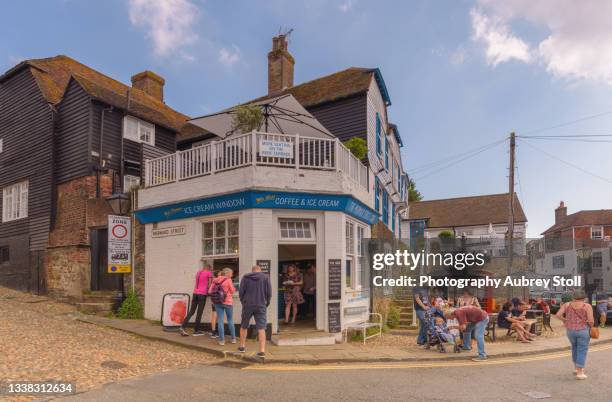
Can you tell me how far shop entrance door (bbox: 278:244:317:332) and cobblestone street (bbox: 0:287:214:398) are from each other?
3.27 m

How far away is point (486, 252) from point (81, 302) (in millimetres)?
15321

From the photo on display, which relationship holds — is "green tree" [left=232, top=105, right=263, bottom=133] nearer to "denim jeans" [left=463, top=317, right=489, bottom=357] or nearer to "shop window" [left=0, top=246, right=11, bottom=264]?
"denim jeans" [left=463, top=317, right=489, bottom=357]

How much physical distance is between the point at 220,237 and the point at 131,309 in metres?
3.91

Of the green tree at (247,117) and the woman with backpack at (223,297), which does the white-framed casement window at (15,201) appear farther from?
the woman with backpack at (223,297)

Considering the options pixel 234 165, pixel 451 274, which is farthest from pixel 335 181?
pixel 451 274

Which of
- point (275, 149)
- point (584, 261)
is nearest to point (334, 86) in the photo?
point (275, 149)

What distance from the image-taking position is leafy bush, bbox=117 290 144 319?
13914 mm

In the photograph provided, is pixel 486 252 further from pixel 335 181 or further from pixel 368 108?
pixel 335 181

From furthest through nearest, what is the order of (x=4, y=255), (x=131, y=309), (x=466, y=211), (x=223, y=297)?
(x=466, y=211) < (x=4, y=255) < (x=131, y=309) < (x=223, y=297)

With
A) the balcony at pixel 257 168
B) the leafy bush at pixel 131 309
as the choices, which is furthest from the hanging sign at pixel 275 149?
the leafy bush at pixel 131 309

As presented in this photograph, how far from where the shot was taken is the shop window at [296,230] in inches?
469

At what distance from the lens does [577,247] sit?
25.0 m

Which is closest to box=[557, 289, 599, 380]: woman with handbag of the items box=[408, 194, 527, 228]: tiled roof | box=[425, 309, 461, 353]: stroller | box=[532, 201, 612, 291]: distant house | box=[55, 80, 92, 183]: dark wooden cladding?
box=[425, 309, 461, 353]: stroller

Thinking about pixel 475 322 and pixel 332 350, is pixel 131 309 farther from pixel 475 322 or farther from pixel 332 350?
pixel 475 322
